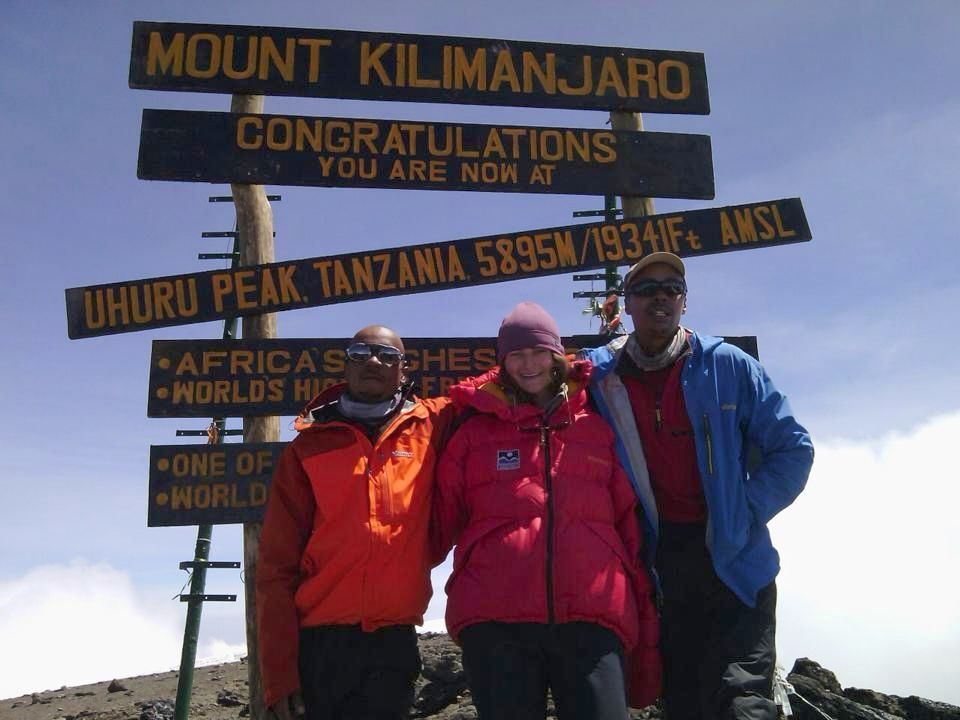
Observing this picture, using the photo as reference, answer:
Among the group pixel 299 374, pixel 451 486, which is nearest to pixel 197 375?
pixel 299 374

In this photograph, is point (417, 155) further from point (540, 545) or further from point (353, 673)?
point (353, 673)

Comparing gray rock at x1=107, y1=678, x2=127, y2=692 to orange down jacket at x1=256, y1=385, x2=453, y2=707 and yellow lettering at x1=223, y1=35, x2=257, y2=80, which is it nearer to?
yellow lettering at x1=223, y1=35, x2=257, y2=80

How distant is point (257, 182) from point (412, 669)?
4.18m

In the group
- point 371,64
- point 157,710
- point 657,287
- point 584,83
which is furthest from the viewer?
point 157,710

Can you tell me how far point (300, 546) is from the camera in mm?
3389

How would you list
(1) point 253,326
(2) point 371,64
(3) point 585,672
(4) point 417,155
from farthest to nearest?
(2) point 371,64 < (4) point 417,155 < (1) point 253,326 < (3) point 585,672

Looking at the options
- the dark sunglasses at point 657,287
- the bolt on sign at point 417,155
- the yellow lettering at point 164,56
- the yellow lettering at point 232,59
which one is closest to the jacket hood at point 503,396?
the dark sunglasses at point 657,287

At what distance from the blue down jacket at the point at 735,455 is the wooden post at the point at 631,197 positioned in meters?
3.31

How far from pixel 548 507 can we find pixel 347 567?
902 millimetres

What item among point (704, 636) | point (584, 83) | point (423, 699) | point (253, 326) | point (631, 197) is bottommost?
point (423, 699)

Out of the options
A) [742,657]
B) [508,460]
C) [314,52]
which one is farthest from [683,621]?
[314,52]

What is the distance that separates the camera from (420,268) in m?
6.11

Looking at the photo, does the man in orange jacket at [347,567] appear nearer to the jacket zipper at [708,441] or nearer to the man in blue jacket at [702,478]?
the man in blue jacket at [702,478]

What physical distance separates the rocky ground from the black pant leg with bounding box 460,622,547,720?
10.8 ft
